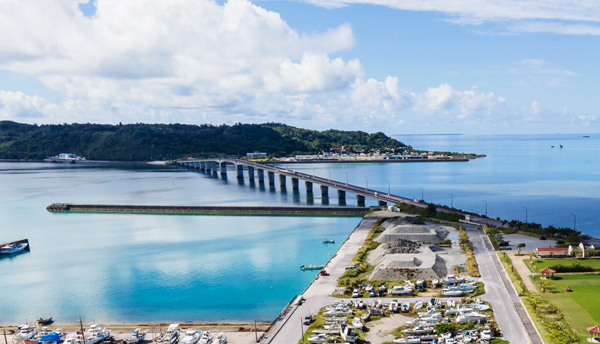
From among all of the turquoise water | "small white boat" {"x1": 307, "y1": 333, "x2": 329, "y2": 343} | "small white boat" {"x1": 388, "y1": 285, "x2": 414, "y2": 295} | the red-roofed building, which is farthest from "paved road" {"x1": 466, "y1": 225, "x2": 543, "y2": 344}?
the turquoise water

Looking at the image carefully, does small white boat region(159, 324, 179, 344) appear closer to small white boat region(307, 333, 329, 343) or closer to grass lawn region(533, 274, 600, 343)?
small white boat region(307, 333, 329, 343)

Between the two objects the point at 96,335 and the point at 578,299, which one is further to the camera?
the point at 578,299

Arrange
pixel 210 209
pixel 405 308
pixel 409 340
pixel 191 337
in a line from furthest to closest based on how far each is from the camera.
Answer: pixel 210 209 → pixel 405 308 → pixel 191 337 → pixel 409 340

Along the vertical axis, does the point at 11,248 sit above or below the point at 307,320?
above

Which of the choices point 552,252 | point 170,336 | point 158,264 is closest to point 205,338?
point 170,336

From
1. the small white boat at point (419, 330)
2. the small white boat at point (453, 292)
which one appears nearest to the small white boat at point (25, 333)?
the small white boat at point (419, 330)

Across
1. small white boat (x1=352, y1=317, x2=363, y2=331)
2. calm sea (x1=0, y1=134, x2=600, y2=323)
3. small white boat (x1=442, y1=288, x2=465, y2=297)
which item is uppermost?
small white boat (x1=352, y1=317, x2=363, y2=331)

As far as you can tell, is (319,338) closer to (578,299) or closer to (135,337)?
(135,337)

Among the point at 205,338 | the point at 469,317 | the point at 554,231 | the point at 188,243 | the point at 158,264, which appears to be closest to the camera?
the point at 469,317
